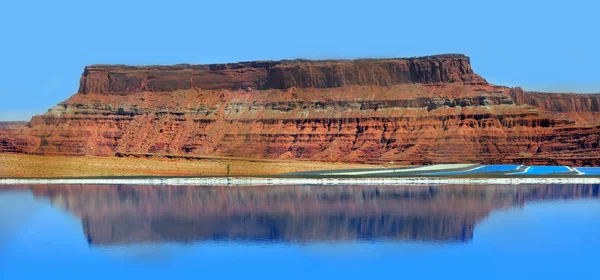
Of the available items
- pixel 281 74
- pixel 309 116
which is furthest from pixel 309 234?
pixel 281 74

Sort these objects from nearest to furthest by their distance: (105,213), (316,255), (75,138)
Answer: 1. (316,255)
2. (105,213)
3. (75,138)

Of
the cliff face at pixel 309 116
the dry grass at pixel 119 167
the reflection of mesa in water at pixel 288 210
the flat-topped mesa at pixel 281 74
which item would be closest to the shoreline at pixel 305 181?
the reflection of mesa in water at pixel 288 210

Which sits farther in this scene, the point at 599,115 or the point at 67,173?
the point at 599,115

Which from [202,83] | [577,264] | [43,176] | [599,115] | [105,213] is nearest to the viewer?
[577,264]

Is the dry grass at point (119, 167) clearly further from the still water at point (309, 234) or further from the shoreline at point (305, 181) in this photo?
the still water at point (309, 234)

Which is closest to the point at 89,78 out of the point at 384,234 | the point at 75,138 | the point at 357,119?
the point at 75,138

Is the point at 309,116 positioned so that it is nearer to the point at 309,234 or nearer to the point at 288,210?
the point at 288,210

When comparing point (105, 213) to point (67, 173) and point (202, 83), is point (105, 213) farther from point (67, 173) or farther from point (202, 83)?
point (202, 83)
